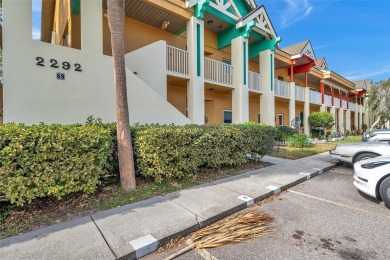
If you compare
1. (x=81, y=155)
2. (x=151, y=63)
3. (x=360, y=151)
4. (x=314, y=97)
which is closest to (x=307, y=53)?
(x=314, y=97)

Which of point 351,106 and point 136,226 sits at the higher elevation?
point 351,106

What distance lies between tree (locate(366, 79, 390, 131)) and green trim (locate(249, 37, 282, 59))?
1729 centimetres

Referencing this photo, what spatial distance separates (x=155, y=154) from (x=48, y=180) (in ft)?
6.61

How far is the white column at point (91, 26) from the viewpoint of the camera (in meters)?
6.41

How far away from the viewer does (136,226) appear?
318 centimetres

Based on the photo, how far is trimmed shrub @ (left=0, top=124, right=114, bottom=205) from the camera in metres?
3.27

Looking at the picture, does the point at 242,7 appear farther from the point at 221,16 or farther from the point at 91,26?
the point at 91,26

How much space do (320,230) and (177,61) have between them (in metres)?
8.25

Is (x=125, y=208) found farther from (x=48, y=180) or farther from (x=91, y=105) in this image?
(x=91, y=105)

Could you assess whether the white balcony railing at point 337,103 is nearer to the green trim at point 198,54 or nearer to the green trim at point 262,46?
the green trim at point 262,46

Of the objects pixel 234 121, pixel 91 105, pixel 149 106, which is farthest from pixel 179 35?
pixel 91 105

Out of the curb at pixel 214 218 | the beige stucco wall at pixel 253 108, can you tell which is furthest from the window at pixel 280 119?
the curb at pixel 214 218

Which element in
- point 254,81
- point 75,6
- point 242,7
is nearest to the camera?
point 75,6

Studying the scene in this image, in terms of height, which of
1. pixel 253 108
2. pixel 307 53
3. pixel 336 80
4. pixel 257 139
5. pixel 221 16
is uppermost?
pixel 307 53
